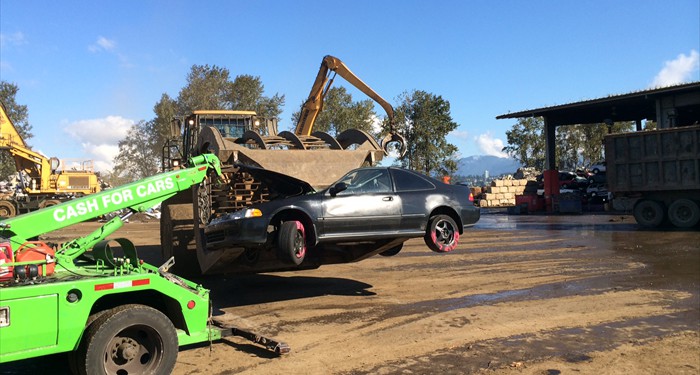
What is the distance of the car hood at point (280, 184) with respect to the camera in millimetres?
7543

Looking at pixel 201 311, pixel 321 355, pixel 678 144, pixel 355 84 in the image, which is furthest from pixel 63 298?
pixel 678 144

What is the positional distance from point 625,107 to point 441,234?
26.8m

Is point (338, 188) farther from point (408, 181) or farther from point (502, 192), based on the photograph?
point (502, 192)

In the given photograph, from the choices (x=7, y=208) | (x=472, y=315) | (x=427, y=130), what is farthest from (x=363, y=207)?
(x=427, y=130)

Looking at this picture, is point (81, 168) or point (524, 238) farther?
point (81, 168)

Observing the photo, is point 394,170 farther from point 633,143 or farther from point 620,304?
point 633,143

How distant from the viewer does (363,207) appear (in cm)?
758

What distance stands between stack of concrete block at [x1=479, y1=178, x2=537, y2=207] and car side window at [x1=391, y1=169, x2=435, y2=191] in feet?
97.6

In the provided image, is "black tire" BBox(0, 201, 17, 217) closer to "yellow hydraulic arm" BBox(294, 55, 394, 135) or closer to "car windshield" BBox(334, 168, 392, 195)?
"yellow hydraulic arm" BBox(294, 55, 394, 135)

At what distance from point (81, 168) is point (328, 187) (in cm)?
2876

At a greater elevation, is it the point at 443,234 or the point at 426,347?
the point at 443,234

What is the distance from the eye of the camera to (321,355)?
18.7ft

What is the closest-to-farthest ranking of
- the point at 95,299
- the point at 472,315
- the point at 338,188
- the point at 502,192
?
1. the point at 95,299
2. the point at 472,315
3. the point at 338,188
4. the point at 502,192

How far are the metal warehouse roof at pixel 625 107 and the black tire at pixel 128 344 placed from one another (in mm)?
26163
